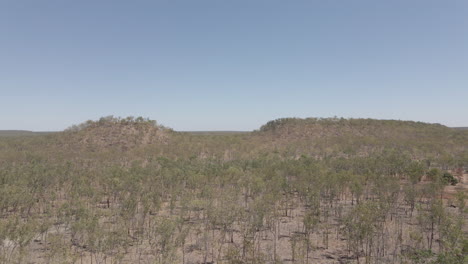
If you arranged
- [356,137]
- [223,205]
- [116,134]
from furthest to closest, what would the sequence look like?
[356,137]
[116,134]
[223,205]

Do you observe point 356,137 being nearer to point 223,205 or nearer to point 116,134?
point 223,205

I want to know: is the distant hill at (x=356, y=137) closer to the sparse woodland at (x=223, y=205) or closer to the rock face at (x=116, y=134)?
the sparse woodland at (x=223, y=205)

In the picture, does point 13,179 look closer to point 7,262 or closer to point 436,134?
point 7,262

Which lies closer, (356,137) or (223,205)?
(223,205)

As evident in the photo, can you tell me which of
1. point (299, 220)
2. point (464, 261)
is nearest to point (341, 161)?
point (299, 220)

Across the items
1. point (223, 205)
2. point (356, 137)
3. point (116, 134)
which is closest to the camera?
point (223, 205)

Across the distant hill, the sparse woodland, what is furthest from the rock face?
the distant hill

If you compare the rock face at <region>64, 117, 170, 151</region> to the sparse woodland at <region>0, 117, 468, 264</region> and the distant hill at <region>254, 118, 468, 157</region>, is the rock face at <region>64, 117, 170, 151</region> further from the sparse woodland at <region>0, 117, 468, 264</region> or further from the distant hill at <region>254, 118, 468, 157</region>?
the distant hill at <region>254, 118, 468, 157</region>

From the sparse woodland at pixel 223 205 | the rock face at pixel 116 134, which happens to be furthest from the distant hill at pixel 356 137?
the rock face at pixel 116 134

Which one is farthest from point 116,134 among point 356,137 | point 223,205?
point 356,137
